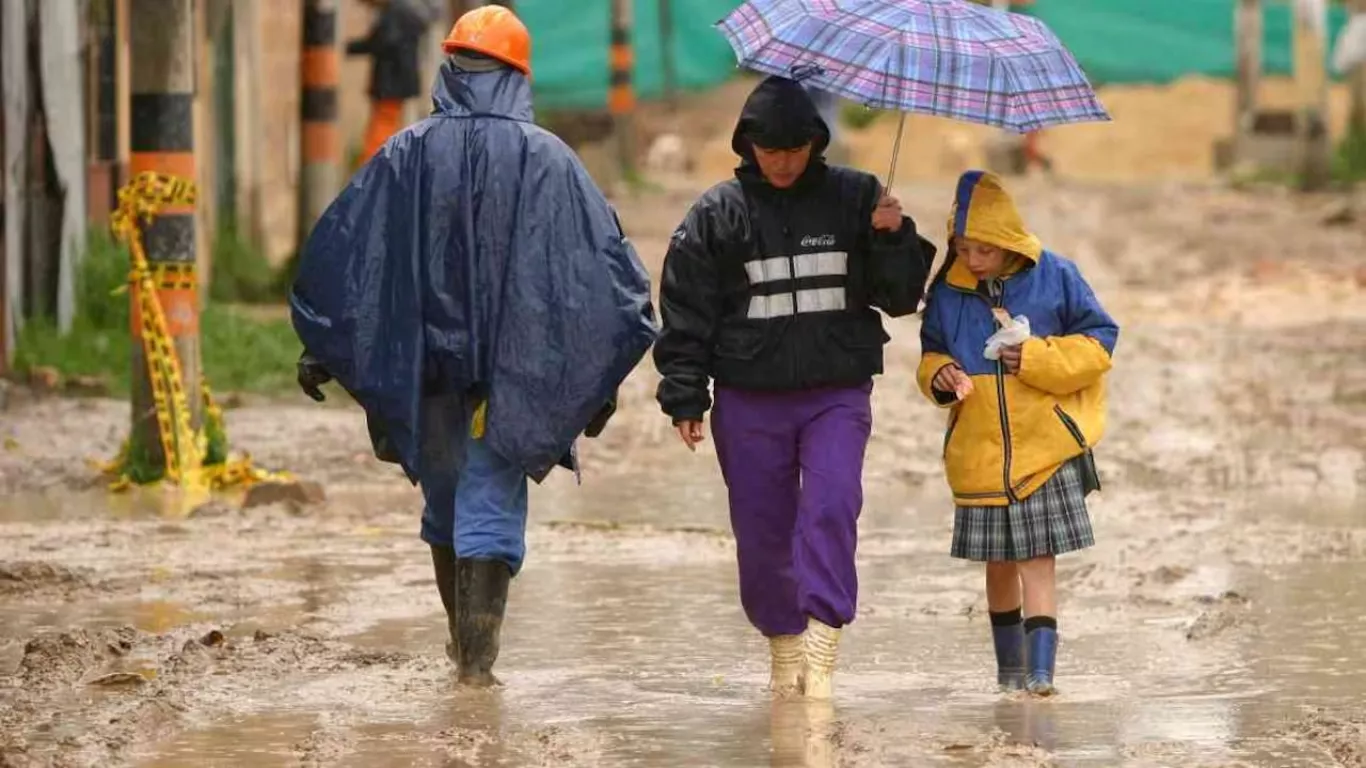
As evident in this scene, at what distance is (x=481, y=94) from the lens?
720 centimetres

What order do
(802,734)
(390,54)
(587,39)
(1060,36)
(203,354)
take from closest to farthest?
(802,734)
(203,354)
(390,54)
(587,39)
(1060,36)

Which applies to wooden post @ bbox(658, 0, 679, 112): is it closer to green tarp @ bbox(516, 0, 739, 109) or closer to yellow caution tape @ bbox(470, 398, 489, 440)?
green tarp @ bbox(516, 0, 739, 109)

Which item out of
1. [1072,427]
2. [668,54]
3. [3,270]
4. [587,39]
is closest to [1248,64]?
[668,54]

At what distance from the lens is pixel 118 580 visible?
8945 mm

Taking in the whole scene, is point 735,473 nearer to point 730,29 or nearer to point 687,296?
point 687,296

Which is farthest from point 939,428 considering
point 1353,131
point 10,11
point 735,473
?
point 1353,131

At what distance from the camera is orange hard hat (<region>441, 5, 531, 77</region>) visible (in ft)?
23.6

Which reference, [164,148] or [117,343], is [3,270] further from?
[164,148]

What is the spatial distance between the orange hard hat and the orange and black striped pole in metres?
10.2

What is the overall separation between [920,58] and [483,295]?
1.23 m

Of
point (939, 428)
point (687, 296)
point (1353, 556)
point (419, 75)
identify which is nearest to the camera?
point (687, 296)

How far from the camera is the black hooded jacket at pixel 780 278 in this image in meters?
6.99

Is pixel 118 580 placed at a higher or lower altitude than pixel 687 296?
lower

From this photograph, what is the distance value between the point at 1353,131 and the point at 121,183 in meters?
17.0
